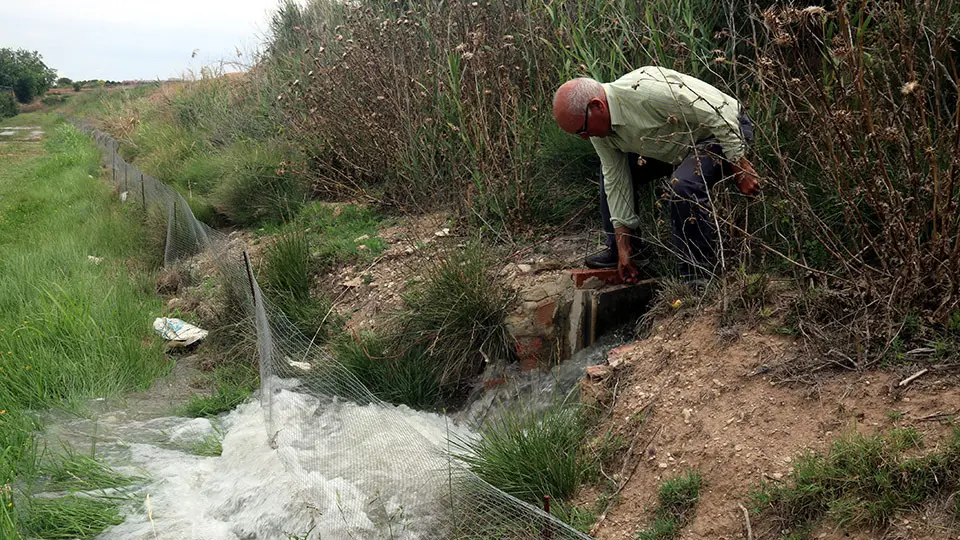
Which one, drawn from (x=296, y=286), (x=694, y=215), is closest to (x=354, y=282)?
(x=296, y=286)

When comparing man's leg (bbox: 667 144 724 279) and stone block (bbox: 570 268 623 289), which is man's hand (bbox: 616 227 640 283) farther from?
man's leg (bbox: 667 144 724 279)

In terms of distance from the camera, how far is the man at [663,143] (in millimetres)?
3906

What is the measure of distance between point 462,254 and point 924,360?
9.30ft

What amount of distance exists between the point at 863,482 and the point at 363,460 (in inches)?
85.2

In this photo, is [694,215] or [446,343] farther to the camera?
[446,343]

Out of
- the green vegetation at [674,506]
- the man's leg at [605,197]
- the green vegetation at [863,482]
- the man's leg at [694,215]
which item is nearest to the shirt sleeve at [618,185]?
the man's leg at [605,197]

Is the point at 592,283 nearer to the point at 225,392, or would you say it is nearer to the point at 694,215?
the point at 694,215

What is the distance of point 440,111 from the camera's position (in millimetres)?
6531

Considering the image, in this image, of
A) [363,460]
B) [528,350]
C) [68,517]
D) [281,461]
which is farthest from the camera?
[528,350]

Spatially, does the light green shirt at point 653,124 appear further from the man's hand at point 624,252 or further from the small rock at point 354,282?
the small rock at point 354,282

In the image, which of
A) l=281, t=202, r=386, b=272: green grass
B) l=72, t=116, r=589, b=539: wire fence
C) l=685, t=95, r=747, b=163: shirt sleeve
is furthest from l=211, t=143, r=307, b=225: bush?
l=685, t=95, r=747, b=163: shirt sleeve

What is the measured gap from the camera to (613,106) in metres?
4.20

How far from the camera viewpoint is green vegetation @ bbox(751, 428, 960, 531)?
2365mm

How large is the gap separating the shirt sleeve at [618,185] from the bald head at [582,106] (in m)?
0.25
